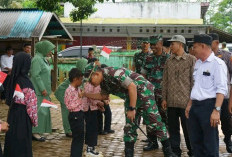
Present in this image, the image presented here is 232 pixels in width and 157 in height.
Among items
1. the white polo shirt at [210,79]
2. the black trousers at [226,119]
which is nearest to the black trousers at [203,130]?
the white polo shirt at [210,79]

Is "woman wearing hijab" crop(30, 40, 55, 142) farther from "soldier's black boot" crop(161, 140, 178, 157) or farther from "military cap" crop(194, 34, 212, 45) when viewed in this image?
"military cap" crop(194, 34, 212, 45)

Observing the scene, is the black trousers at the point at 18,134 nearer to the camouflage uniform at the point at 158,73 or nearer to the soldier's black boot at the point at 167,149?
the soldier's black boot at the point at 167,149

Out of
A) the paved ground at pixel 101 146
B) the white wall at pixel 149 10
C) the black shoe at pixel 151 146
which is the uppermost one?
the white wall at pixel 149 10

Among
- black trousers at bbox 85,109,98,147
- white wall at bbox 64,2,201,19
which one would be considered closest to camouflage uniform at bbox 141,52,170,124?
black trousers at bbox 85,109,98,147

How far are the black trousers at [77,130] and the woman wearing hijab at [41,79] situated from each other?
2049 millimetres

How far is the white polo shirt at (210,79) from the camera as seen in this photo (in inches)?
185

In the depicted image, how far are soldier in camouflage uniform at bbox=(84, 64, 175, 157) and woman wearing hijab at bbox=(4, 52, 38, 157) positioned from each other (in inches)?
34.6

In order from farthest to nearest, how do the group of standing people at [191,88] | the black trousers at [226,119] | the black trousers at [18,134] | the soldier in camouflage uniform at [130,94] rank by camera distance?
the black trousers at [226,119] < the black trousers at [18,134] < the soldier in camouflage uniform at [130,94] < the group of standing people at [191,88]

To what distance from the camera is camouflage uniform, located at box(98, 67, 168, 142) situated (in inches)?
201

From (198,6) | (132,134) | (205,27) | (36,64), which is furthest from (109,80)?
(198,6)

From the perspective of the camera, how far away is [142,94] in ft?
18.0

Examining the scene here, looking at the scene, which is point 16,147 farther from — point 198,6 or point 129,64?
point 198,6

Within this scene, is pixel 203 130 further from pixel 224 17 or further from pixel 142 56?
pixel 224 17

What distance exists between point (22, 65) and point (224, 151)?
4.08m
